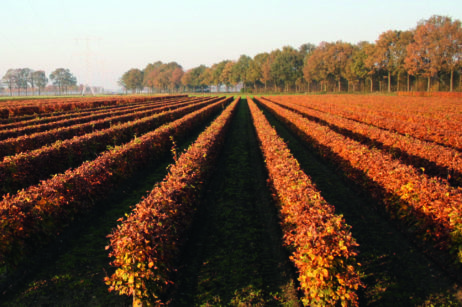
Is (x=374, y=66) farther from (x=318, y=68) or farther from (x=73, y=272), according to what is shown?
(x=73, y=272)

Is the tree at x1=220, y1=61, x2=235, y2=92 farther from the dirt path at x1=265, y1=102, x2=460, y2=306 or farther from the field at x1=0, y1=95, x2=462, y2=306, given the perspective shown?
the dirt path at x1=265, y1=102, x2=460, y2=306

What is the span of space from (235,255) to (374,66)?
10527 cm

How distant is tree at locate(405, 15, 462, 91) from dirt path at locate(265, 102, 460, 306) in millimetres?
83415

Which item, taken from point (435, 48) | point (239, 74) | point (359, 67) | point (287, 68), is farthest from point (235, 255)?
point (239, 74)

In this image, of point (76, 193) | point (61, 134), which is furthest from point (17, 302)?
point (61, 134)

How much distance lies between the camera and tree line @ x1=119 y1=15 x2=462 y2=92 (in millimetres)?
74938

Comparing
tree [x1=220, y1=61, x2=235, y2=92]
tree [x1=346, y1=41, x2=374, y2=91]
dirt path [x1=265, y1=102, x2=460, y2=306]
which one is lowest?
dirt path [x1=265, y1=102, x2=460, y2=306]

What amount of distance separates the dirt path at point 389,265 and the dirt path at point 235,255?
162cm

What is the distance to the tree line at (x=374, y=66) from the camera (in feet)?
246

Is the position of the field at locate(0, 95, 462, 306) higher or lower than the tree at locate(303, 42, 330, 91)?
lower

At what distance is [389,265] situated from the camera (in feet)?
19.1

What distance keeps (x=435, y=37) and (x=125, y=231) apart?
98015 millimetres

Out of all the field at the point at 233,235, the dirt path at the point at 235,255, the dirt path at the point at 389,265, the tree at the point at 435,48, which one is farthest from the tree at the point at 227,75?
the dirt path at the point at 389,265

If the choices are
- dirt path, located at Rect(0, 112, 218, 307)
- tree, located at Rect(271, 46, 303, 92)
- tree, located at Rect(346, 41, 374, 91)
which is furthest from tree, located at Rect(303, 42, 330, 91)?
dirt path, located at Rect(0, 112, 218, 307)
